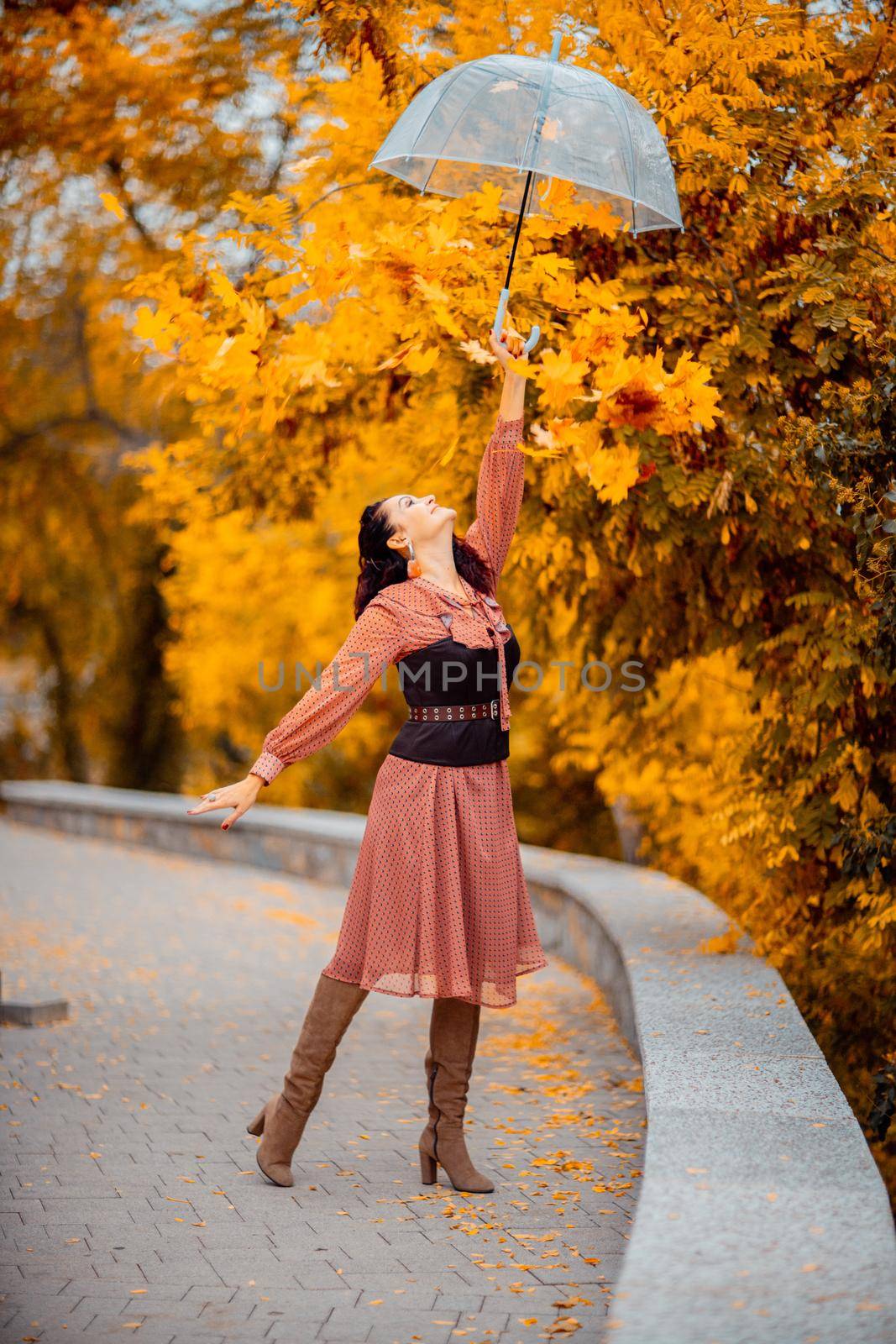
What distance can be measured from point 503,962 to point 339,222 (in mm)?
2463

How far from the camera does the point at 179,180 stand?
10664 mm

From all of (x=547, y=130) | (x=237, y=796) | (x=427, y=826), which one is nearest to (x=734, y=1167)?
(x=427, y=826)

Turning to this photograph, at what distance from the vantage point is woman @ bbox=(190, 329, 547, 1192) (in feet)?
13.0

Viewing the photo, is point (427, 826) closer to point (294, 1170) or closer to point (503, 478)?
point (503, 478)

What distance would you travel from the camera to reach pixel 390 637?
13.2 feet

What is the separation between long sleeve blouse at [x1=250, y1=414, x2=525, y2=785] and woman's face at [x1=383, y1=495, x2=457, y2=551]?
123 mm

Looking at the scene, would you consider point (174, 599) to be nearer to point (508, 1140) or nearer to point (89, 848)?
point (89, 848)

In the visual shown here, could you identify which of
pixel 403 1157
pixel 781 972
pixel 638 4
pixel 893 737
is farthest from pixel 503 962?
pixel 638 4

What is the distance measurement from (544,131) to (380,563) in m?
1.28

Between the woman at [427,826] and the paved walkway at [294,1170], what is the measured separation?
0.28 m

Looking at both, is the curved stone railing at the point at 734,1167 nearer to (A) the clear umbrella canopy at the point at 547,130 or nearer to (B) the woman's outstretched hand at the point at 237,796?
(B) the woman's outstretched hand at the point at 237,796

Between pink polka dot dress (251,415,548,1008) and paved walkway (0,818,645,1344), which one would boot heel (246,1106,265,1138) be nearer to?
paved walkway (0,818,645,1344)

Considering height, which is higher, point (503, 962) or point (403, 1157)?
point (503, 962)

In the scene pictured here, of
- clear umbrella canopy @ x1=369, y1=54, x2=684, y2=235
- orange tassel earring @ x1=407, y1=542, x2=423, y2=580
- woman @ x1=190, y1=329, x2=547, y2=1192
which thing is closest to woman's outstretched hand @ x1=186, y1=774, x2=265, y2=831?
woman @ x1=190, y1=329, x2=547, y2=1192
